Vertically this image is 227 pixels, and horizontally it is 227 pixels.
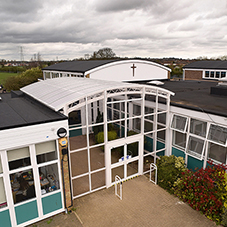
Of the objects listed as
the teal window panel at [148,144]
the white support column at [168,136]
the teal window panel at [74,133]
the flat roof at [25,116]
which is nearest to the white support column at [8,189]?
the flat roof at [25,116]

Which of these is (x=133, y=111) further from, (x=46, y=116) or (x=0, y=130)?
(x=0, y=130)

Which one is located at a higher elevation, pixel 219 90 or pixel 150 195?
pixel 219 90

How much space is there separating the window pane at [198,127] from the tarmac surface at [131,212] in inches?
115

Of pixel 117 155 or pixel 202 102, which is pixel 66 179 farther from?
pixel 202 102

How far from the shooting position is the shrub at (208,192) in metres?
7.21

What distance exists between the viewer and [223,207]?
711 centimetres

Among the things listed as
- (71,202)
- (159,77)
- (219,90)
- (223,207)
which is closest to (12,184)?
(71,202)

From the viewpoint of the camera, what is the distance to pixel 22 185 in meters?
6.93

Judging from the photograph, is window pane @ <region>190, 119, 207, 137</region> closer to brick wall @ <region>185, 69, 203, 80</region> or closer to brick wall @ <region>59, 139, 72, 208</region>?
brick wall @ <region>59, 139, 72, 208</region>

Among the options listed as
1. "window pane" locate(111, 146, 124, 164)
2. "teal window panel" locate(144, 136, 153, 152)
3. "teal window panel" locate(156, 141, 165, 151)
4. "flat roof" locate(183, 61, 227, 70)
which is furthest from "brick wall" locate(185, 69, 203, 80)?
"window pane" locate(111, 146, 124, 164)

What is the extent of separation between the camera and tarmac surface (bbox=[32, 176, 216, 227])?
7.24 metres

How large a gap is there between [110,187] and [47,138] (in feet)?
13.3

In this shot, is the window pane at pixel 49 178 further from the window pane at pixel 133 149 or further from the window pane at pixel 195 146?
the window pane at pixel 195 146

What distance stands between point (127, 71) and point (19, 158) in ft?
46.5
